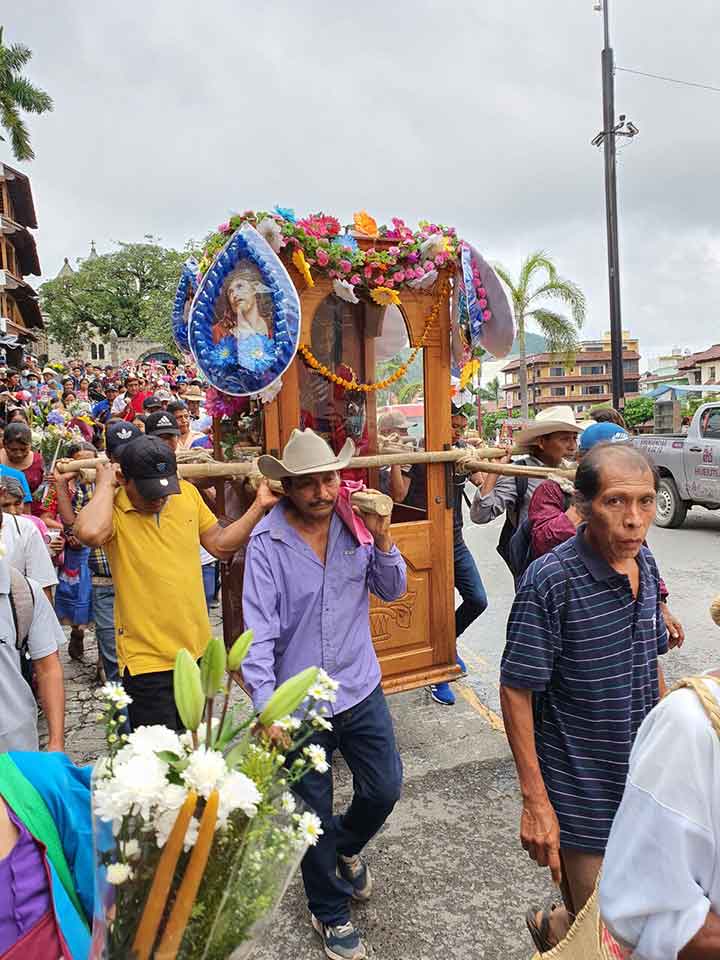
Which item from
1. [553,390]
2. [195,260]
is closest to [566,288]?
[195,260]

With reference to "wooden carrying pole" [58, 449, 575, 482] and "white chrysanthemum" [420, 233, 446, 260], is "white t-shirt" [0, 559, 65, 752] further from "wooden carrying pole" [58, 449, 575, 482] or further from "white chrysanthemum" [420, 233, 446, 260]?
"white chrysanthemum" [420, 233, 446, 260]

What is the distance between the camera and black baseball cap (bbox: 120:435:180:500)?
3.29 m

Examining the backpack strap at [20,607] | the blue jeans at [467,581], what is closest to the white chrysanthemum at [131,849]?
the backpack strap at [20,607]

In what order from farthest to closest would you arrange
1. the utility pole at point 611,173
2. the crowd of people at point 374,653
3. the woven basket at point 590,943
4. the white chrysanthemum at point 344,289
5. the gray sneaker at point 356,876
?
the utility pole at point 611,173 → the white chrysanthemum at point 344,289 → the gray sneaker at point 356,876 → the woven basket at point 590,943 → the crowd of people at point 374,653

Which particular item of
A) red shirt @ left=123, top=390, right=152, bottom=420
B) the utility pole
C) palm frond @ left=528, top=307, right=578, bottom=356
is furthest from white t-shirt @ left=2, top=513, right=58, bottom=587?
palm frond @ left=528, top=307, right=578, bottom=356

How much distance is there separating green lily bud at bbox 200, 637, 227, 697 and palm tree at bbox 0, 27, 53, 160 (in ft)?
108

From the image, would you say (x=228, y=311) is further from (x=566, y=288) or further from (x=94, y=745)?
(x=566, y=288)

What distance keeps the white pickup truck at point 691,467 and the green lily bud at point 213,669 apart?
32.1ft

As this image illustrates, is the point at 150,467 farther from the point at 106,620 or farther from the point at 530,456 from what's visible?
the point at 530,456

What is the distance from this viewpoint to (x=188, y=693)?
1089mm

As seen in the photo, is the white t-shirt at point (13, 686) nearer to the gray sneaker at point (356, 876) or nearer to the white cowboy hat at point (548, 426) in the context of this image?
the gray sneaker at point (356, 876)

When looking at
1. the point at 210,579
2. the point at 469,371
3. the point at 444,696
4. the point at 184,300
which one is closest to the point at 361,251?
the point at 469,371

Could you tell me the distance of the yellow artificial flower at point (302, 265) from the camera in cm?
378

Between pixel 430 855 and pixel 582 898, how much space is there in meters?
1.24
